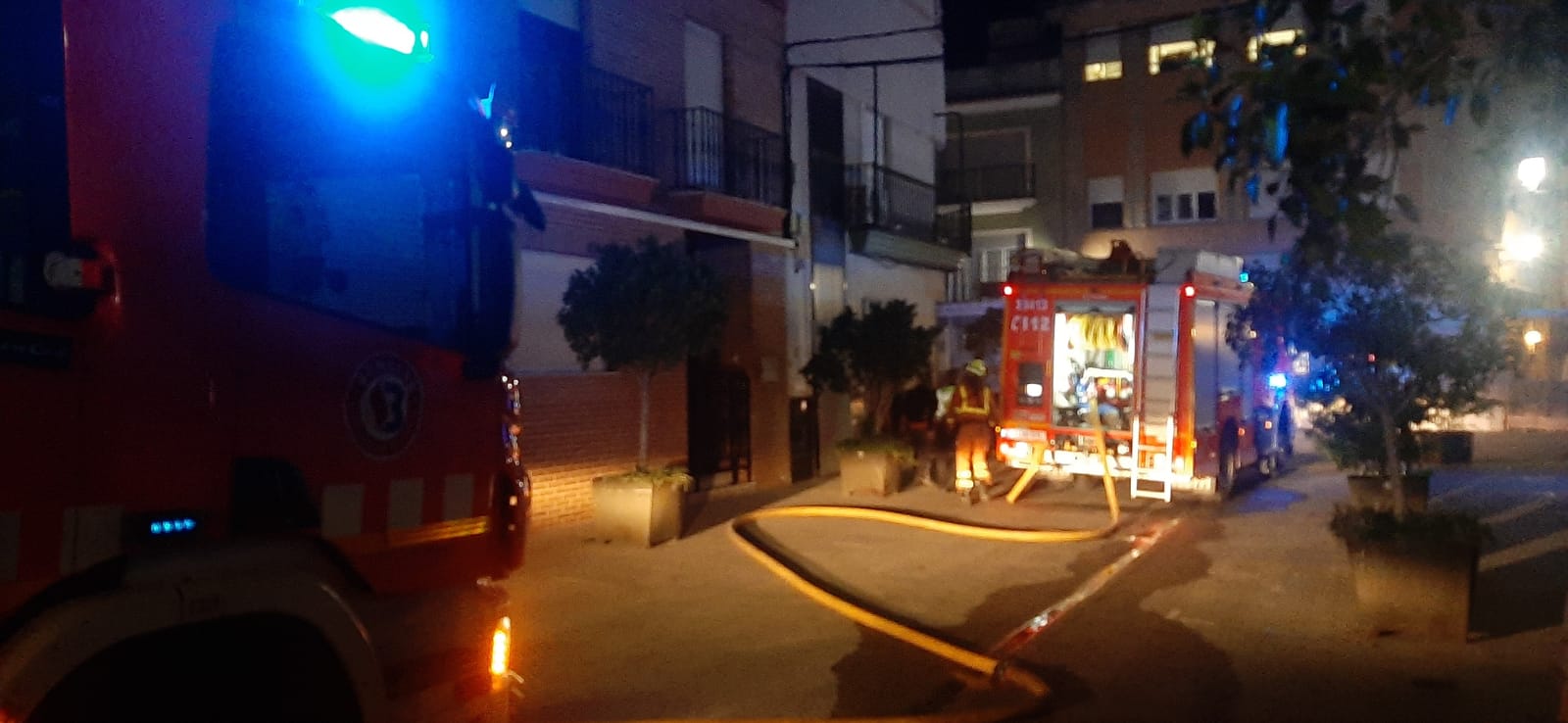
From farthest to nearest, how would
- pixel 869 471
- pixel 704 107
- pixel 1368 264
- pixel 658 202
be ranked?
pixel 704 107
pixel 869 471
pixel 658 202
pixel 1368 264

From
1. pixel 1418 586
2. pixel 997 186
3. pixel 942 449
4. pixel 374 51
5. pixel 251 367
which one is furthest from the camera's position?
pixel 997 186

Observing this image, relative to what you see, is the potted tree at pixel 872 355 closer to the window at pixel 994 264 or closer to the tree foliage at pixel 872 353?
the tree foliage at pixel 872 353

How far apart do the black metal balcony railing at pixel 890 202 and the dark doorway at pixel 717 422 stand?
3.87 meters

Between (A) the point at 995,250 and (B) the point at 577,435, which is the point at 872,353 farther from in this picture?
(A) the point at 995,250

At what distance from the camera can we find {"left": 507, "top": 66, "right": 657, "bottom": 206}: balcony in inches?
448

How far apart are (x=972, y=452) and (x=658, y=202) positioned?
183 inches

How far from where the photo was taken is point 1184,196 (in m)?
30.1

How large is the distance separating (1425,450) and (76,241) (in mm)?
12504

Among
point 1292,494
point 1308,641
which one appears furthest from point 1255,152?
point 1292,494

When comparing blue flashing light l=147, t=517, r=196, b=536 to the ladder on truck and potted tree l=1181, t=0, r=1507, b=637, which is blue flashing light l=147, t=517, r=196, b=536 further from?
the ladder on truck

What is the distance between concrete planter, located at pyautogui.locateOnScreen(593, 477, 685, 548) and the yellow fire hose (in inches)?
27.3

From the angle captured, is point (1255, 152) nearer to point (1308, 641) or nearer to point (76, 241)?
point (1308, 641)

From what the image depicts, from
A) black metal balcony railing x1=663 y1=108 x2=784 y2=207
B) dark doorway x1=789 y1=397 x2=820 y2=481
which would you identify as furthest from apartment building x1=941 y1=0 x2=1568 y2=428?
black metal balcony railing x1=663 y1=108 x2=784 y2=207

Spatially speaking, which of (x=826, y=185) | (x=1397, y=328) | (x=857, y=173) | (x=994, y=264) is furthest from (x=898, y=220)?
(x=994, y=264)
